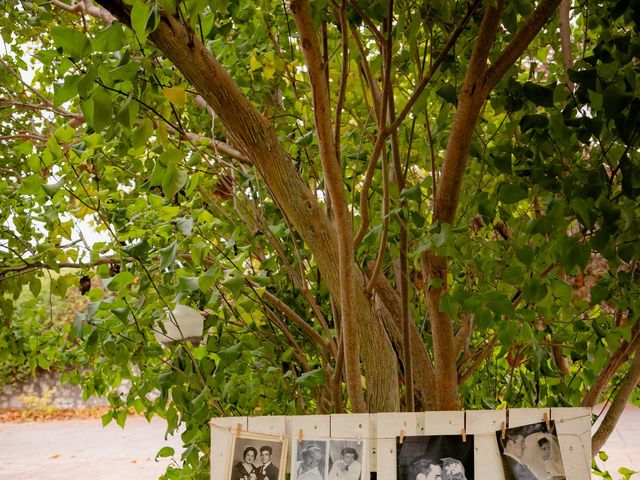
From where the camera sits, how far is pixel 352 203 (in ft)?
5.11

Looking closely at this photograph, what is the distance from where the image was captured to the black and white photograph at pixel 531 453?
3.58 feet

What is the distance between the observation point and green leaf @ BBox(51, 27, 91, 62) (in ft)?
2.55

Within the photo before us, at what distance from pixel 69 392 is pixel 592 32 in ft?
36.9

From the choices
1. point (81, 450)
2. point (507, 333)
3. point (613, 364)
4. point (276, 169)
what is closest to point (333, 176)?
point (276, 169)

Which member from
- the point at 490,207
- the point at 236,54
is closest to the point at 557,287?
the point at 490,207

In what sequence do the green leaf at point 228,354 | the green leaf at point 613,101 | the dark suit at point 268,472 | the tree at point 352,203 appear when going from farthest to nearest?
the green leaf at point 228,354 → the dark suit at point 268,472 → the tree at point 352,203 → the green leaf at point 613,101

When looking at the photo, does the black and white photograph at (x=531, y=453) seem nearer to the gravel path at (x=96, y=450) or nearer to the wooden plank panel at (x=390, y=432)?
the wooden plank panel at (x=390, y=432)

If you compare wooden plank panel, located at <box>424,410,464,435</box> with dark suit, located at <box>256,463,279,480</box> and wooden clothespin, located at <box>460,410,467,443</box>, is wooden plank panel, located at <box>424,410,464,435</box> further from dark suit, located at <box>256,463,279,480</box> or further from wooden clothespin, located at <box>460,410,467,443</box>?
dark suit, located at <box>256,463,279,480</box>

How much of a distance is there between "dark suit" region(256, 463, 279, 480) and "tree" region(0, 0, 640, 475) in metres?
0.24

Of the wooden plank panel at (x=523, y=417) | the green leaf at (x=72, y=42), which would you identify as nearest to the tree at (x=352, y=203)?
the green leaf at (x=72, y=42)

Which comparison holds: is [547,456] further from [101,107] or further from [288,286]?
[288,286]

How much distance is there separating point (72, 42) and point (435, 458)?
0.83 meters

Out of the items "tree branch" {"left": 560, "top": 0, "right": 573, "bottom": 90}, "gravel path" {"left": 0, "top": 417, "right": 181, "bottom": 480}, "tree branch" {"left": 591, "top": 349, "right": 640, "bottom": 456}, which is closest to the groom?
"tree branch" {"left": 591, "top": 349, "right": 640, "bottom": 456}

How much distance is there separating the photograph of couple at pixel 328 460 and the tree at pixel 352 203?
20cm
